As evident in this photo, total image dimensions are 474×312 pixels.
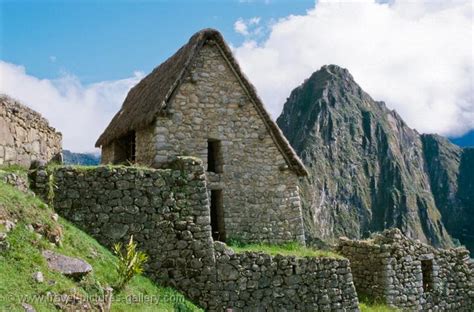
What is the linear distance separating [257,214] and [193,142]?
298 cm

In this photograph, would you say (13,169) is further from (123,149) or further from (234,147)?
(123,149)

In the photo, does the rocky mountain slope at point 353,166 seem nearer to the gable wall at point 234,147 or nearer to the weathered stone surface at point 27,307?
the gable wall at point 234,147

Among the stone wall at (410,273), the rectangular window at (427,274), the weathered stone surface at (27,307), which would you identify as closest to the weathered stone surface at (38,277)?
the weathered stone surface at (27,307)

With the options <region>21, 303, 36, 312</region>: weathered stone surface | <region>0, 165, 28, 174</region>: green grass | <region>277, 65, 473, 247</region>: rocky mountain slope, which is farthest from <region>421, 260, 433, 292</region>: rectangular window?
<region>277, 65, 473, 247</region>: rocky mountain slope

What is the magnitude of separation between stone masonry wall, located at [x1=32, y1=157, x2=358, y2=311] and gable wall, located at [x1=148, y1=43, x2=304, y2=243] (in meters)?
2.38

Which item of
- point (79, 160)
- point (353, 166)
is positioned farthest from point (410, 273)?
point (353, 166)

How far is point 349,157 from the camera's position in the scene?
137000 mm

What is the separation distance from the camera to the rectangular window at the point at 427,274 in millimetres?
17641

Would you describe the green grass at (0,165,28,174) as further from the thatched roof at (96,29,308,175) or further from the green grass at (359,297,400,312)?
the green grass at (359,297,400,312)

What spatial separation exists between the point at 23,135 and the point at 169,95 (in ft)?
14.0

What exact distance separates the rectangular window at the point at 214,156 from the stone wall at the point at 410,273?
6.18 metres

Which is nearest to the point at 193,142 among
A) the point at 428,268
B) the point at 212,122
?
the point at 212,122

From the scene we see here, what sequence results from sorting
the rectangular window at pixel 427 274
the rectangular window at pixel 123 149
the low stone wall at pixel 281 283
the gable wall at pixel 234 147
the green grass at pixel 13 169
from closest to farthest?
1. the green grass at pixel 13 169
2. the low stone wall at pixel 281 283
3. the gable wall at pixel 234 147
4. the rectangular window at pixel 123 149
5. the rectangular window at pixel 427 274

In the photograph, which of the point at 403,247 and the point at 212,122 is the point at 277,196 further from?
the point at 403,247
